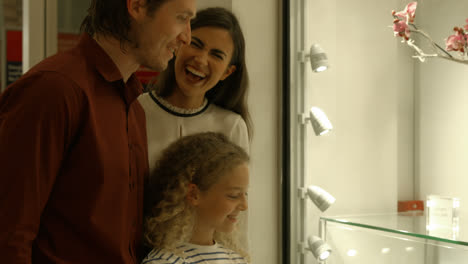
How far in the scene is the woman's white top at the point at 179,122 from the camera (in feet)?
5.54

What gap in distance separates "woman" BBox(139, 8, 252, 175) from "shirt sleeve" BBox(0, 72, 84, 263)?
0.57m

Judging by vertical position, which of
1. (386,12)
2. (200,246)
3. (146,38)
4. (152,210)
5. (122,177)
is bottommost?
(200,246)

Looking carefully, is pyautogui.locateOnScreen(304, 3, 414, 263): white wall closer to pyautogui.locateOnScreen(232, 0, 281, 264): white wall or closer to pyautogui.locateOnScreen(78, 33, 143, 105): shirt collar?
pyautogui.locateOnScreen(232, 0, 281, 264): white wall

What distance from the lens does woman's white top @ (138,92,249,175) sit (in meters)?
1.69

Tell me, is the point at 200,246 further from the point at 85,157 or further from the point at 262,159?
the point at 262,159

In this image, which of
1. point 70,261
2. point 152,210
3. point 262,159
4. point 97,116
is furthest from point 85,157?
point 262,159

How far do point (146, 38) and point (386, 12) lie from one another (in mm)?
1127

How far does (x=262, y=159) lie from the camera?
2.18 meters

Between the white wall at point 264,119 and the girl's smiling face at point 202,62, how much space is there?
1.41ft

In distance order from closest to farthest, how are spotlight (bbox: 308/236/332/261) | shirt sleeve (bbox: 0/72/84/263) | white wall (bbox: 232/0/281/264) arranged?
shirt sleeve (bbox: 0/72/84/263), spotlight (bbox: 308/236/332/261), white wall (bbox: 232/0/281/264)

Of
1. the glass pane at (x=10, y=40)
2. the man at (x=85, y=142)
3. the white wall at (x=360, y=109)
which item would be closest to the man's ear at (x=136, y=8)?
the man at (x=85, y=142)

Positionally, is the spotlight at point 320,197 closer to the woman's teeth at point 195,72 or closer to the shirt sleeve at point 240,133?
the shirt sleeve at point 240,133

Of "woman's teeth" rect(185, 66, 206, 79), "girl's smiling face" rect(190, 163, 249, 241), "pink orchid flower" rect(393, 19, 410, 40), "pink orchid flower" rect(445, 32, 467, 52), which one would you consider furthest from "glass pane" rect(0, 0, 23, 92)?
"pink orchid flower" rect(445, 32, 467, 52)

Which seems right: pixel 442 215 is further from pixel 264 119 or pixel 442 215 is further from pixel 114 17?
pixel 114 17
